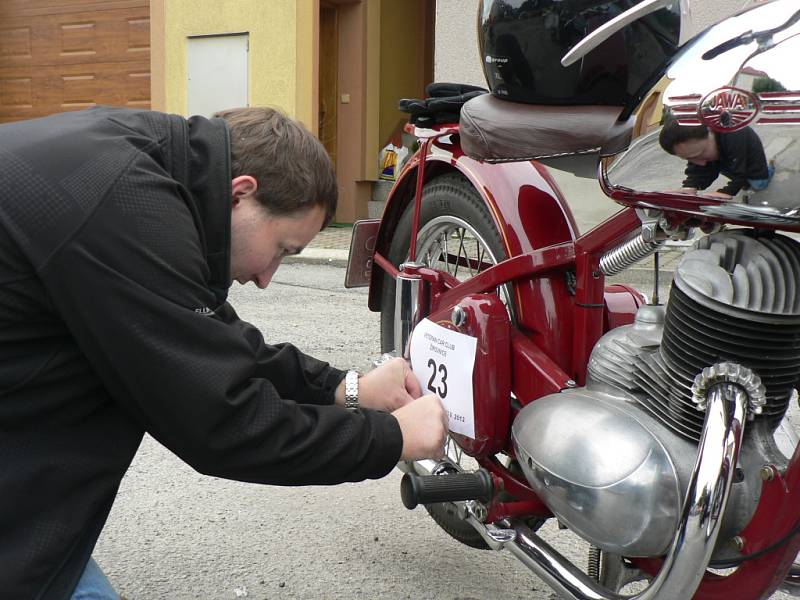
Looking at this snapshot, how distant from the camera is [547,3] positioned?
1.94m

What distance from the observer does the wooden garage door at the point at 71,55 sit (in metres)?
10.9

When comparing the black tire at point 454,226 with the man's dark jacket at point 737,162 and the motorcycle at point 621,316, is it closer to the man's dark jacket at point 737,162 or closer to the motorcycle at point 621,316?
the motorcycle at point 621,316

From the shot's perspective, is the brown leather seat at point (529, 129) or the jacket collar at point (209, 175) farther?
the brown leather seat at point (529, 129)

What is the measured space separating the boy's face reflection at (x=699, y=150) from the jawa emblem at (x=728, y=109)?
2cm

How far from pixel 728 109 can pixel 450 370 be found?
91cm

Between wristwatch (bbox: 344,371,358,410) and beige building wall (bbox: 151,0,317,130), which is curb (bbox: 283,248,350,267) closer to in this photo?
beige building wall (bbox: 151,0,317,130)

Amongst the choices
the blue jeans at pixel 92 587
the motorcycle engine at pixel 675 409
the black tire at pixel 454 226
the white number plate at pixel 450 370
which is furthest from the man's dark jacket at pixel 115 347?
the black tire at pixel 454 226

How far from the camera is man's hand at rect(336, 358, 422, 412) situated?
2.07 meters

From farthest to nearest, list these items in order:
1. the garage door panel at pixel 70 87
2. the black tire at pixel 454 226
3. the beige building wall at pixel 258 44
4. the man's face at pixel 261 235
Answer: the garage door panel at pixel 70 87 → the beige building wall at pixel 258 44 → the black tire at pixel 454 226 → the man's face at pixel 261 235

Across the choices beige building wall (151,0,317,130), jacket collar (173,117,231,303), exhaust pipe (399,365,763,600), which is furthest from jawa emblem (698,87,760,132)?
beige building wall (151,0,317,130)

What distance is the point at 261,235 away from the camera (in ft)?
5.29

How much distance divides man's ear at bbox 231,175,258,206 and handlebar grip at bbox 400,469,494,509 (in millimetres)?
749

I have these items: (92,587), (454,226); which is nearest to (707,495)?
(92,587)

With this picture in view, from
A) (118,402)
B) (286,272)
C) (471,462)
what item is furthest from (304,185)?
(286,272)
